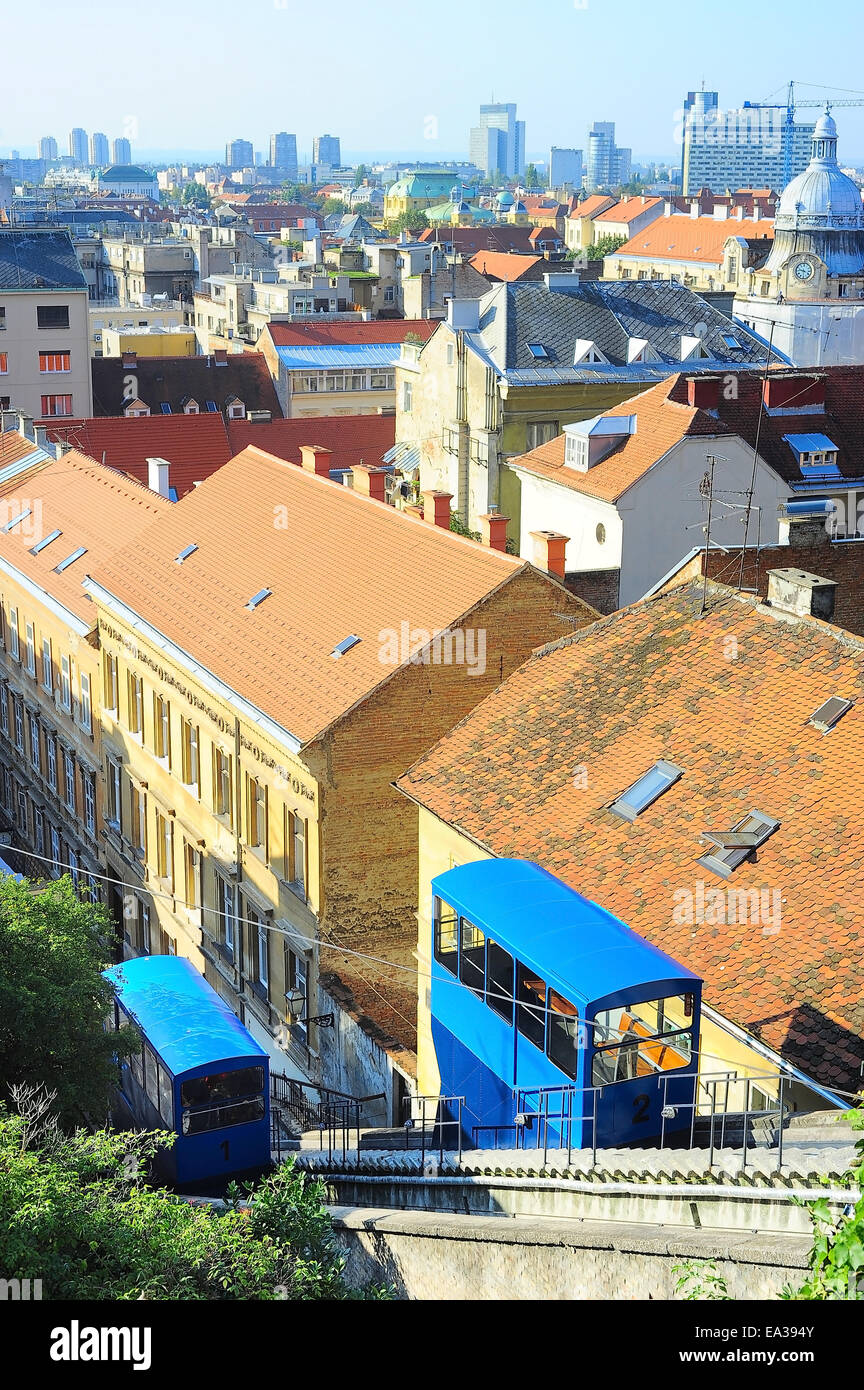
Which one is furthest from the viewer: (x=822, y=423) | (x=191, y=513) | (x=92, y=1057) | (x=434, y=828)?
(x=822, y=423)

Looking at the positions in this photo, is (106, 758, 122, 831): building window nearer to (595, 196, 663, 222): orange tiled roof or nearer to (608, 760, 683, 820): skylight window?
(608, 760, 683, 820): skylight window

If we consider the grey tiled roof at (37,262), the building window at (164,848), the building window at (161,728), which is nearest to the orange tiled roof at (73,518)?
the building window at (161,728)

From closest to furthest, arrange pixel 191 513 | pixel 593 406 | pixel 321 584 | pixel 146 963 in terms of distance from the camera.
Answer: pixel 146 963 → pixel 321 584 → pixel 191 513 → pixel 593 406

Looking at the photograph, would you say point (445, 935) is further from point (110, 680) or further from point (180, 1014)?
point (110, 680)

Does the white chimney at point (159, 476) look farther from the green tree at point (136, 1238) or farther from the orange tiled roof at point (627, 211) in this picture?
the orange tiled roof at point (627, 211)

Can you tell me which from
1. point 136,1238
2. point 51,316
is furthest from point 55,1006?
point 51,316

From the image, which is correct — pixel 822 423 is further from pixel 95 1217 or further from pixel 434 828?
pixel 95 1217

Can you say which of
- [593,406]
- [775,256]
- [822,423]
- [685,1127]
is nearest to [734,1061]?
[685,1127]

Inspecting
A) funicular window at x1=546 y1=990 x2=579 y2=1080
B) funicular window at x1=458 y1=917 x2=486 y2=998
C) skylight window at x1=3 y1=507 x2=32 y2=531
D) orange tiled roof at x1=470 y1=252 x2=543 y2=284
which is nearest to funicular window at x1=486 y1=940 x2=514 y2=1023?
funicular window at x1=458 y1=917 x2=486 y2=998
